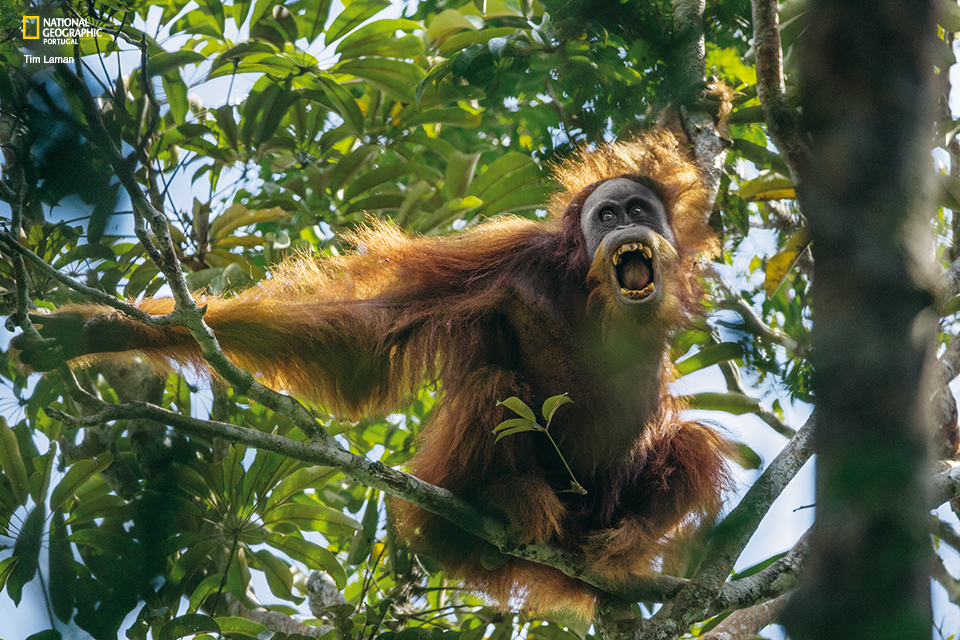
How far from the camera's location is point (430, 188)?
5.34 m

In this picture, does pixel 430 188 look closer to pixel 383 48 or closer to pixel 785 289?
pixel 383 48

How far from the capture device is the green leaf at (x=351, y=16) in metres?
4.95

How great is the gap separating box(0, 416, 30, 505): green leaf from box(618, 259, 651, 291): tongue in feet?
9.90

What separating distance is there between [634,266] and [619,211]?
374mm

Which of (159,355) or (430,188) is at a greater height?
(430,188)

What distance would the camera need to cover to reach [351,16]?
4.96m

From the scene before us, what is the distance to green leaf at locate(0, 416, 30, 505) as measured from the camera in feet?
11.6

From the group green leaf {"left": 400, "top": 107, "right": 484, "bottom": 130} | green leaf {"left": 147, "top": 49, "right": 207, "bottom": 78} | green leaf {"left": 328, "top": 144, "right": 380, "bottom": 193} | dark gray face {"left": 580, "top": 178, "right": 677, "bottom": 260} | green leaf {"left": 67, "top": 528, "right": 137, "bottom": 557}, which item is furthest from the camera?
green leaf {"left": 400, "top": 107, "right": 484, "bottom": 130}

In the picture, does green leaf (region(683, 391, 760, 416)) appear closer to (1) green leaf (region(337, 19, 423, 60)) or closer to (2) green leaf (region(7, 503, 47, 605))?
(1) green leaf (region(337, 19, 423, 60))

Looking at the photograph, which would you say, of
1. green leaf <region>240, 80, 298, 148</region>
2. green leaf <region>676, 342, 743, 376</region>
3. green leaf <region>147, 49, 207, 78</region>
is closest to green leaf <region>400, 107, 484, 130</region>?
green leaf <region>240, 80, 298, 148</region>

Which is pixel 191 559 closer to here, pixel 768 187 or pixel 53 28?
pixel 53 28

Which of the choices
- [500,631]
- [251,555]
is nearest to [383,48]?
[251,555]

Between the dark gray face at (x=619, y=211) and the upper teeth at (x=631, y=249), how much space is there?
19 centimetres

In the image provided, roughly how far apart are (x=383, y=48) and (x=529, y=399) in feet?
8.46
